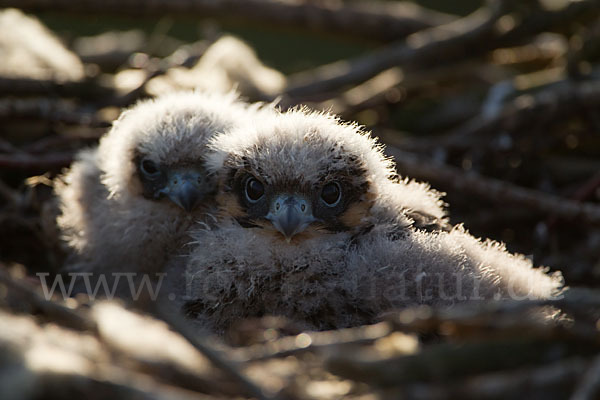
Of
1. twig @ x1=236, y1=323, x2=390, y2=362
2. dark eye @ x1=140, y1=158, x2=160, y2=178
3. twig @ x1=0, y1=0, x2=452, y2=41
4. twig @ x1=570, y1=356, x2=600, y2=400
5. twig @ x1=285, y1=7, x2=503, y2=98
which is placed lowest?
twig @ x1=570, y1=356, x2=600, y2=400

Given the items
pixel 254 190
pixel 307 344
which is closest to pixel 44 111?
pixel 254 190

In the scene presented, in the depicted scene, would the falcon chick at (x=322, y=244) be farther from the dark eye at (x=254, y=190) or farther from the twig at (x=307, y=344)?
the twig at (x=307, y=344)

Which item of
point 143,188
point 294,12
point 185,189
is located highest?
point 294,12

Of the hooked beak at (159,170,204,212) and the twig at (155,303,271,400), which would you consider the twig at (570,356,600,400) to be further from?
the hooked beak at (159,170,204,212)

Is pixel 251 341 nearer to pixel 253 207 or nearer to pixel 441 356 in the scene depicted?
pixel 441 356

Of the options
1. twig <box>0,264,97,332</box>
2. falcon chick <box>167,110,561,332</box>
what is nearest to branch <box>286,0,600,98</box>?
falcon chick <box>167,110,561,332</box>

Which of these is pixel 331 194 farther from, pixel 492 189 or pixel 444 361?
pixel 444 361
